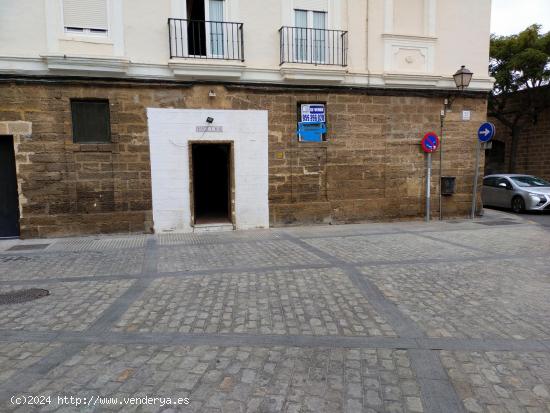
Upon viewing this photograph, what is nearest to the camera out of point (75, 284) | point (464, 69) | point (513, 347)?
point (513, 347)

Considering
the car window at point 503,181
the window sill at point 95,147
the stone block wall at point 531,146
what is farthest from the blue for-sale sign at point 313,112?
the stone block wall at point 531,146

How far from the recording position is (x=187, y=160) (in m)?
9.69

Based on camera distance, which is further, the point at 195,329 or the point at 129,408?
the point at 195,329

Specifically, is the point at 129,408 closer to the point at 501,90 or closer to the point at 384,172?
the point at 384,172

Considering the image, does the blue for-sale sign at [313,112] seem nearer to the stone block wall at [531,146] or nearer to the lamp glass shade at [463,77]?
the lamp glass shade at [463,77]

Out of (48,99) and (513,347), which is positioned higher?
(48,99)

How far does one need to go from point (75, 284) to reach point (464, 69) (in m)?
10.7

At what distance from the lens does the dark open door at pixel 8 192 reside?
29.2ft

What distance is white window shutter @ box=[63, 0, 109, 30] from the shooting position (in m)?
8.78

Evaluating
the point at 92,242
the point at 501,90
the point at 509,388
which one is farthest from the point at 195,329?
the point at 501,90

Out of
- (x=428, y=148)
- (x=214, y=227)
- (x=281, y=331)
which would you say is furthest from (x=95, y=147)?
(x=428, y=148)

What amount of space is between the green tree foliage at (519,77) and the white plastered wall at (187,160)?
1356cm

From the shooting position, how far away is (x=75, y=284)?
546cm

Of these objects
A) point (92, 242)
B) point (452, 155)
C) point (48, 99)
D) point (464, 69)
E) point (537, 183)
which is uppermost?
point (464, 69)
